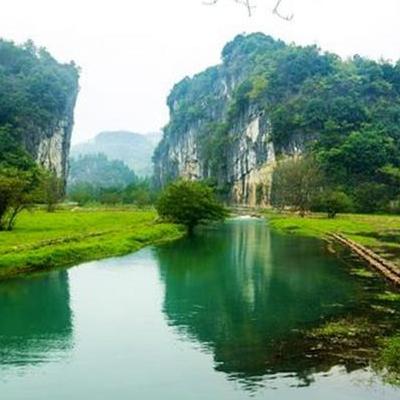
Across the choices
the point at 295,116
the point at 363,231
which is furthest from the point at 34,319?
the point at 295,116

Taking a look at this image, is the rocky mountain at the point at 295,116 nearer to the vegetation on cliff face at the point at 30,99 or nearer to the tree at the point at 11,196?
the vegetation on cliff face at the point at 30,99

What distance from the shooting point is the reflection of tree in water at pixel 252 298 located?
17344 mm

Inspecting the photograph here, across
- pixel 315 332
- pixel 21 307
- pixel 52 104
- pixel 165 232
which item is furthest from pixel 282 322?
pixel 52 104

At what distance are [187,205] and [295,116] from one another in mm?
66535

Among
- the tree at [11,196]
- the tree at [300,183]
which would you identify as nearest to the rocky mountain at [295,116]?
the tree at [300,183]

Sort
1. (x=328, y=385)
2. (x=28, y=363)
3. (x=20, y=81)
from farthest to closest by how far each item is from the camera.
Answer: (x=20, y=81) < (x=28, y=363) < (x=328, y=385)

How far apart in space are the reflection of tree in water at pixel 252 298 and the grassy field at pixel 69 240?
399cm

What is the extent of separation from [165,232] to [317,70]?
88.9 m

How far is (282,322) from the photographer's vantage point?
2120cm

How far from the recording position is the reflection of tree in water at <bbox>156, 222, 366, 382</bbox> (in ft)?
56.9

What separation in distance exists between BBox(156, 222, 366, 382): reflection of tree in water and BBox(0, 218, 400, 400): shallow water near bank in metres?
0.05

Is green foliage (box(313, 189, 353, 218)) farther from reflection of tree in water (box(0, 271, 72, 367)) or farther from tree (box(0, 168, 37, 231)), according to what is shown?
reflection of tree in water (box(0, 271, 72, 367))

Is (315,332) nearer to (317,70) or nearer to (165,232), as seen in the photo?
(165,232)

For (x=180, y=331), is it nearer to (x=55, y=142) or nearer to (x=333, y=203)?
A: (x=333, y=203)
